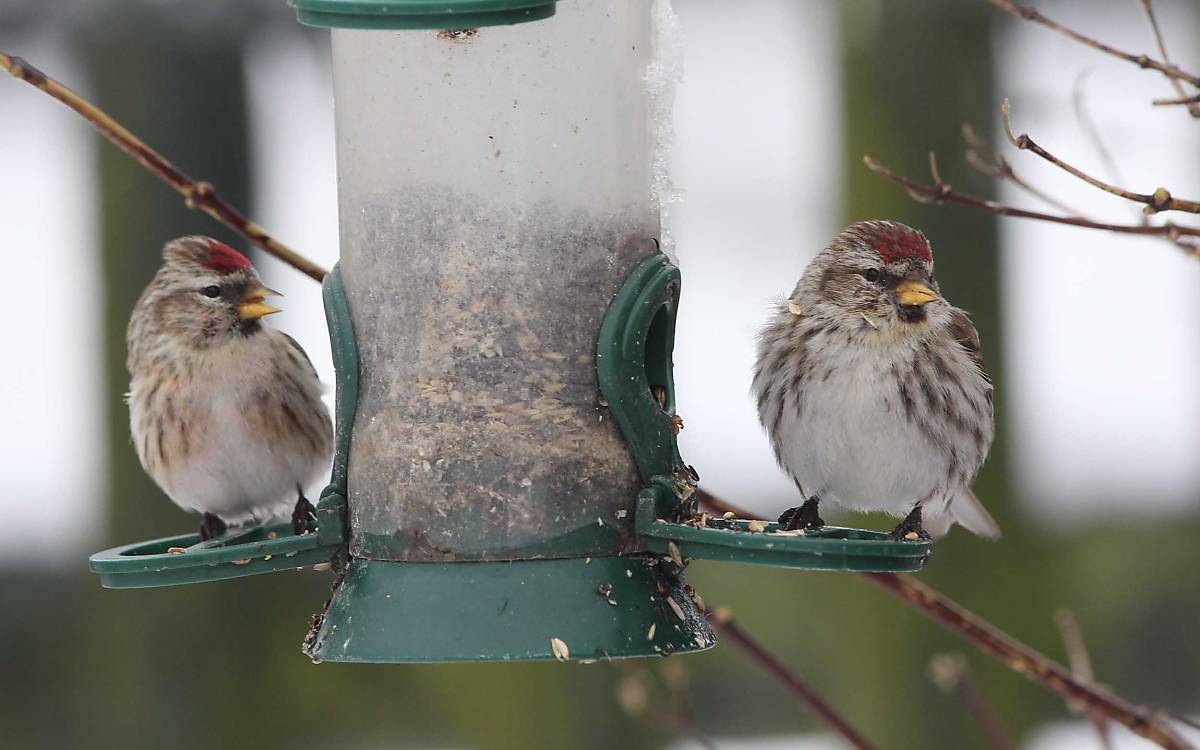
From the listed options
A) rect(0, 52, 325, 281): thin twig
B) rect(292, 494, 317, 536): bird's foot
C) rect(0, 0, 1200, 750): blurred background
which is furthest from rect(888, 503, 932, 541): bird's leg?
rect(0, 0, 1200, 750): blurred background

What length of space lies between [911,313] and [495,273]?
101 centimetres

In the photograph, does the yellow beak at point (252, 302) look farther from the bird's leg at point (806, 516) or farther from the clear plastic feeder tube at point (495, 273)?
the bird's leg at point (806, 516)

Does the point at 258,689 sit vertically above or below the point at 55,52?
below

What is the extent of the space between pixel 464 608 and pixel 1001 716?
137 inches

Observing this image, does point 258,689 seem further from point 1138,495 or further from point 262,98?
point 1138,495

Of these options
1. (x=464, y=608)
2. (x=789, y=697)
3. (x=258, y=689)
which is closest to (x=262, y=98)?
(x=258, y=689)

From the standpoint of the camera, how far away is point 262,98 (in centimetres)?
648

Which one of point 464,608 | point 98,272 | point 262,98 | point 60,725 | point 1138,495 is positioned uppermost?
point 262,98

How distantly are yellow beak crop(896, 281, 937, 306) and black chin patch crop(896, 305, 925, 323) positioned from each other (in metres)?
0.01

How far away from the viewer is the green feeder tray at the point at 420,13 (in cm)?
263

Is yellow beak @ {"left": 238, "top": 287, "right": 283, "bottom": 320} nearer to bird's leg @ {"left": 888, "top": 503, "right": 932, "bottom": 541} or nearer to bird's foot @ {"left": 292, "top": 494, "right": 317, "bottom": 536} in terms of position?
bird's foot @ {"left": 292, "top": 494, "right": 317, "bottom": 536}

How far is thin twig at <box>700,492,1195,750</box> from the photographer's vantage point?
260cm

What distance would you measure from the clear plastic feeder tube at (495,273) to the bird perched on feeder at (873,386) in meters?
0.64

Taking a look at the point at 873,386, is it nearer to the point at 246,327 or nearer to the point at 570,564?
the point at 570,564
